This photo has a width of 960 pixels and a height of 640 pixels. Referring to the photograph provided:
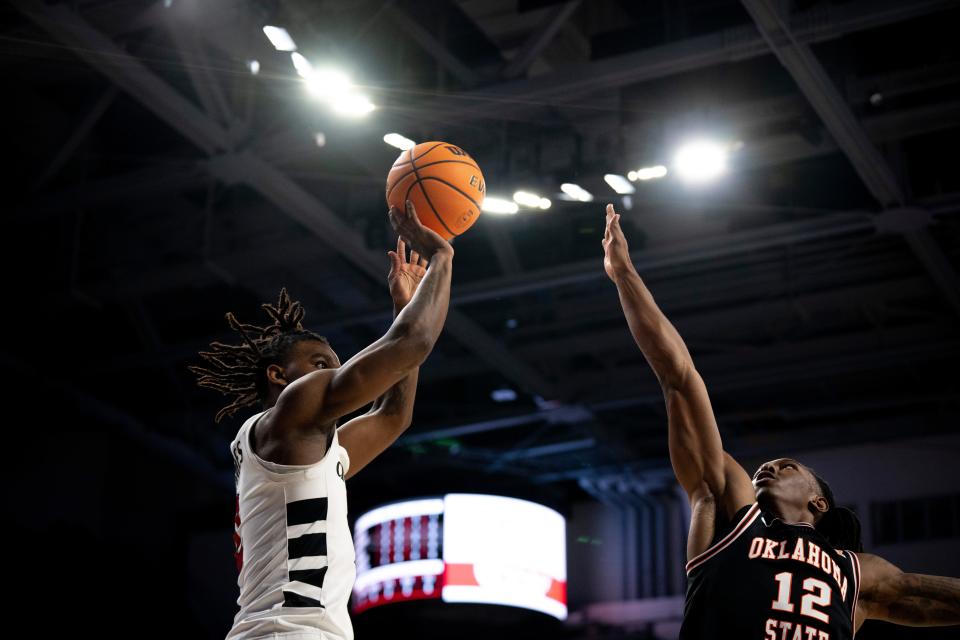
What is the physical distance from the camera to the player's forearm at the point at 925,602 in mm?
4246

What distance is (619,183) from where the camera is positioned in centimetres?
972

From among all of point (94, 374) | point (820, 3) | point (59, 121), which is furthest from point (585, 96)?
point (94, 374)

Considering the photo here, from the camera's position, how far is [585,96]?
905 centimetres

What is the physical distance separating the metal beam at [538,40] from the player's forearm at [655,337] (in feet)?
15.7

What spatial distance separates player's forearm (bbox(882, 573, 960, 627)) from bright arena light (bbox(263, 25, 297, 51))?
5.76 meters

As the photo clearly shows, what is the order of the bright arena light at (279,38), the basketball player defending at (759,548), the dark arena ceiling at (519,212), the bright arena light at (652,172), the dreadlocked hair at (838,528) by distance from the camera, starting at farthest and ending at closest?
the bright arena light at (652,172), the dark arena ceiling at (519,212), the bright arena light at (279,38), the dreadlocked hair at (838,528), the basketball player defending at (759,548)

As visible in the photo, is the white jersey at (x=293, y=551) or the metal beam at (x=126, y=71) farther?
the metal beam at (x=126, y=71)

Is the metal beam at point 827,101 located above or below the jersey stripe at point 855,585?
above

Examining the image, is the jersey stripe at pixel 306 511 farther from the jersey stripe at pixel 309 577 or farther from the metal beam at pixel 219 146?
the metal beam at pixel 219 146

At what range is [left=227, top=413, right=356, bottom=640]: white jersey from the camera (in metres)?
3.53

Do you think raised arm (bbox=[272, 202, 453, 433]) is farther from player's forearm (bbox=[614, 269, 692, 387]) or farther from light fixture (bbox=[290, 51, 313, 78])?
light fixture (bbox=[290, 51, 313, 78])

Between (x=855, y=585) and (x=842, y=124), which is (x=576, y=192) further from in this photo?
(x=855, y=585)

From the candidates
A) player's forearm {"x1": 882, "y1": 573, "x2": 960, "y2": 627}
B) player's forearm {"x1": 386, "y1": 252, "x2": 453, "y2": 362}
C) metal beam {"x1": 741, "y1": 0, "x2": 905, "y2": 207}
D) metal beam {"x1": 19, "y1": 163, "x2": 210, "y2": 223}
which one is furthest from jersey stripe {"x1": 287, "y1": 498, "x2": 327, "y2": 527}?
metal beam {"x1": 19, "y1": 163, "x2": 210, "y2": 223}

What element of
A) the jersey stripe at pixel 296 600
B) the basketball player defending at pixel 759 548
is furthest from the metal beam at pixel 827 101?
Answer: the jersey stripe at pixel 296 600
